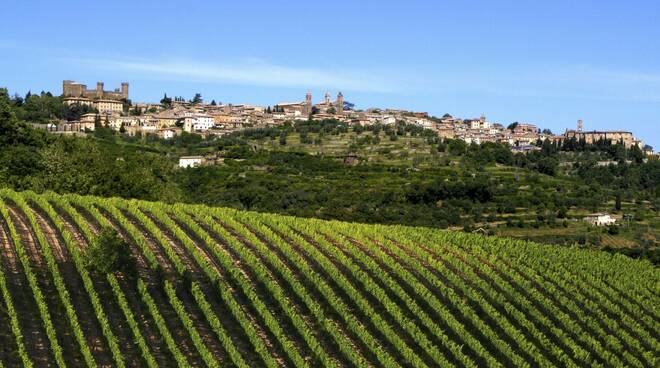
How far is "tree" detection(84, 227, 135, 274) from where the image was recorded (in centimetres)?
3128

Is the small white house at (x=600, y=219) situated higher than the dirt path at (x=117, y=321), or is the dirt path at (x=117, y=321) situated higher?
the dirt path at (x=117, y=321)

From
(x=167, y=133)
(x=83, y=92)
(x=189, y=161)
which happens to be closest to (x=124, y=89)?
(x=83, y=92)

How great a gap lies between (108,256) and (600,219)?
55.9 metres

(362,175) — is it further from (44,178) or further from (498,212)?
(44,178)

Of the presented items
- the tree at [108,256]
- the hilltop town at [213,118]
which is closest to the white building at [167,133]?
the hilltop town at [213,118]

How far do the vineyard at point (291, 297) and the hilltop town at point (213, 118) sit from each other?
9685 cm

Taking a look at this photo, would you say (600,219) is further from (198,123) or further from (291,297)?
(198,123)

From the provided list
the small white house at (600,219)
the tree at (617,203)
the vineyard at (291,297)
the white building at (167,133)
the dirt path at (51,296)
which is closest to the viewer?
the dirt path at (51,296)

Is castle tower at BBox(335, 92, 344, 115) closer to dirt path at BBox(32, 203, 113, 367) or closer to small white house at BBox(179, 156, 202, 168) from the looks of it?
small white house at BBox(179, 156, 202, 168)

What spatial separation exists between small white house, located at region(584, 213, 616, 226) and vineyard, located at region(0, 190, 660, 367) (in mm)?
35848

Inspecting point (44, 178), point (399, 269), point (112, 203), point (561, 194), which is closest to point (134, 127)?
point (561, 194)

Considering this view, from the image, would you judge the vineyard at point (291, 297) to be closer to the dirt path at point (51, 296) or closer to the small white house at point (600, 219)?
the dirt path at point (51, 296)

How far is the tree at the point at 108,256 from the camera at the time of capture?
31.3 metres

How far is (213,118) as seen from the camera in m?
166
